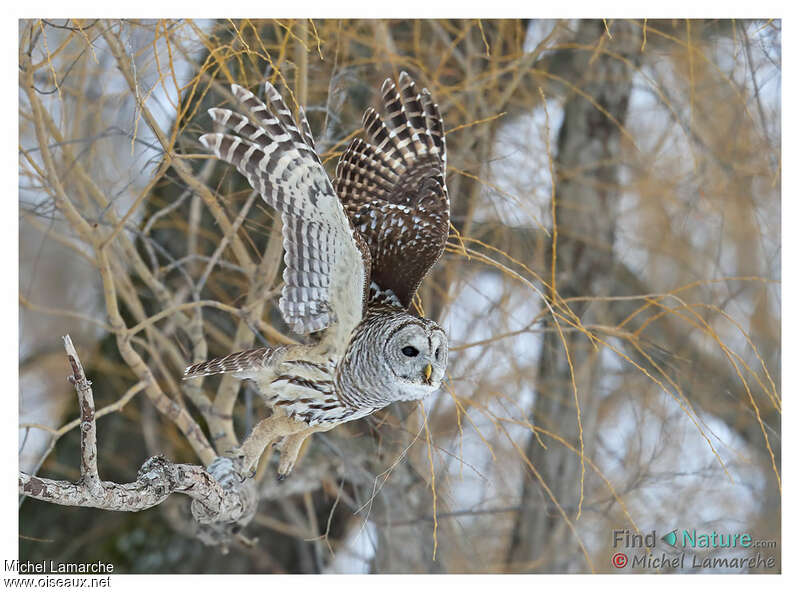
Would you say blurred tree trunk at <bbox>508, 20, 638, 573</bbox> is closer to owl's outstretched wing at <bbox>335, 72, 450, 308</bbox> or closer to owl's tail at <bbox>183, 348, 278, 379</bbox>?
owl's outstretched wing at <bbox>335, 72, 450, 308</bbox>

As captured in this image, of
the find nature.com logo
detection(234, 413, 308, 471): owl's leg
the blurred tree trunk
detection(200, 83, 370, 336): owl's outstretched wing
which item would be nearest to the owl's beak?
detection(200, 83, 370, 336): owl's outstretched wing

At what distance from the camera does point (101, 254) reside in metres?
1.53

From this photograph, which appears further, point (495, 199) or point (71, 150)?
point (495, 199)

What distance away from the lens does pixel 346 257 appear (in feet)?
4.16

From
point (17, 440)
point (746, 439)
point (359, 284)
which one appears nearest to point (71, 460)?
point (17, 440)

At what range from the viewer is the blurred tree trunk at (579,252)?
2.74m

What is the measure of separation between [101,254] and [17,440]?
51 cm

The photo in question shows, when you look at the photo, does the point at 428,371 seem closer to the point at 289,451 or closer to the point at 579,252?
the point at 289,451

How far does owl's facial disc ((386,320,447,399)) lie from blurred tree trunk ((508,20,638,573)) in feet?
5.10

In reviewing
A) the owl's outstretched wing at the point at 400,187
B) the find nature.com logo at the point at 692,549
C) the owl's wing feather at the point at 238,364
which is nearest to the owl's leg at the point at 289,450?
the owl's wing feather at the point at 238,364

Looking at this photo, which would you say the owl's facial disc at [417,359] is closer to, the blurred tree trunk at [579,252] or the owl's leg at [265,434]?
the owl's leg at [265,434]

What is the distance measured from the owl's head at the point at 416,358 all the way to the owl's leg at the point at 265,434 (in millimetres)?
274

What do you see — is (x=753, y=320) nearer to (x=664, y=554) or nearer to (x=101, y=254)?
(x=664, y=554)

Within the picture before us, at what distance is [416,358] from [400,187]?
0.48 metres
